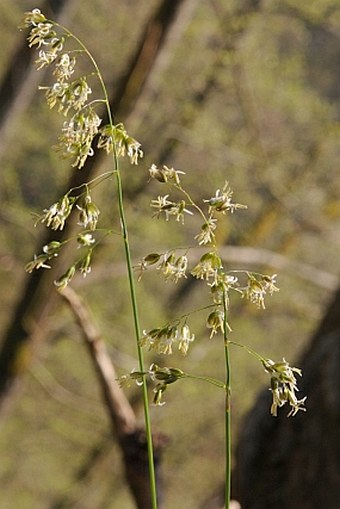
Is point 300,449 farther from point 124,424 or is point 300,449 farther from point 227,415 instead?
point 227,415

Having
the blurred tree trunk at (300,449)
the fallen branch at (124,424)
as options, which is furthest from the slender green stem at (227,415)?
the blurred tree trunk at (300,449)

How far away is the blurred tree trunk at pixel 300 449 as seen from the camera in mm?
2303

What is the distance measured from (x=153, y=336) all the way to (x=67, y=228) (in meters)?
3.47

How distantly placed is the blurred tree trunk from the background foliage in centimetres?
345

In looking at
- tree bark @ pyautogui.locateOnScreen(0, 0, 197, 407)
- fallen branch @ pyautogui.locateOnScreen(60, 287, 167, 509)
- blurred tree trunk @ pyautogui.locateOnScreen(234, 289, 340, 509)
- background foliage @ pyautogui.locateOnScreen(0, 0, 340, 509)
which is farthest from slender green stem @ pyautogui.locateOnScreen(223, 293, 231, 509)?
background foliage @ pyautogui.locateOnScreen(0, 0, 340, 509)

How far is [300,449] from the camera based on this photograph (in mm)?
2418

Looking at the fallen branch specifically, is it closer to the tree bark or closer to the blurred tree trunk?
the blurred tree trunk

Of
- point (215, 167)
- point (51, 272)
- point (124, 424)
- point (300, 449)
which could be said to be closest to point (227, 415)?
point (124, 424)

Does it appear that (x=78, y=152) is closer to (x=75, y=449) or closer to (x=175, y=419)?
(x=175, y=419)

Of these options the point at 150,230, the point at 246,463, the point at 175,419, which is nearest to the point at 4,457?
the point at 175,419

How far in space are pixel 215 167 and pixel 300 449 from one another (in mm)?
5455

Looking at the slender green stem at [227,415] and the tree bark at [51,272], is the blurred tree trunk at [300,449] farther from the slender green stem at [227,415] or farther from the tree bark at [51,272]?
the tree bark at [51,272]

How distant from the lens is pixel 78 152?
81 centimetres

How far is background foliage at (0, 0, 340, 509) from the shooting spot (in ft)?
23.2
